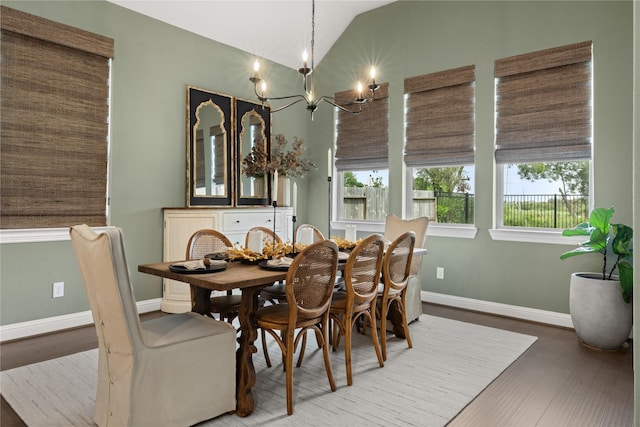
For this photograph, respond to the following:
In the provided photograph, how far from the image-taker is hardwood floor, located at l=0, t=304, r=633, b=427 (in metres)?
2.21

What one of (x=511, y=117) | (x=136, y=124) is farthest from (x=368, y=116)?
(x=136, y=124)

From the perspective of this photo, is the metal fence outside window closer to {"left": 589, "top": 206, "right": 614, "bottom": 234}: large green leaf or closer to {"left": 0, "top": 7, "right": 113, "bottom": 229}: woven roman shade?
{"left": 589, "top": 206, "right": 614, "bottom": 234}: large green leaf

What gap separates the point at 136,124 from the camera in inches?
162

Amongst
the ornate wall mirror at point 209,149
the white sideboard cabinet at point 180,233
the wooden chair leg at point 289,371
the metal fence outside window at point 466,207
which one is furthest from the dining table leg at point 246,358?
the metal fence outside window at point 466,207

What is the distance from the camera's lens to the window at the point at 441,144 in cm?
444

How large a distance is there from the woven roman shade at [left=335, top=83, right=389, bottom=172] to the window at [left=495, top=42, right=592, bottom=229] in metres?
1.34

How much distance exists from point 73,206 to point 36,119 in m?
0.77

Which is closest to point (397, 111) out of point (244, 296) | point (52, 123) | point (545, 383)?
point (545, 383)

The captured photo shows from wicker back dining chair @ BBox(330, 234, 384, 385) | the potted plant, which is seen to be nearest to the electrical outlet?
wicker back dining chair @ BBox(330, 234, 384, 385)

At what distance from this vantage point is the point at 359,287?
2.72 meters

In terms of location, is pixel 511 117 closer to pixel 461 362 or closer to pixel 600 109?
pixel 600 109

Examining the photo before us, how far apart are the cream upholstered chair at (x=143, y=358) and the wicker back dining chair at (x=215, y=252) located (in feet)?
2.00

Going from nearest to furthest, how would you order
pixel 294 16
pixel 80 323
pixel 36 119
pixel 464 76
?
pixel 36 119, pixel 80 323, pixel 464 76, pixel 294 16

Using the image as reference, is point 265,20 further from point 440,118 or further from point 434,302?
point 434,302
